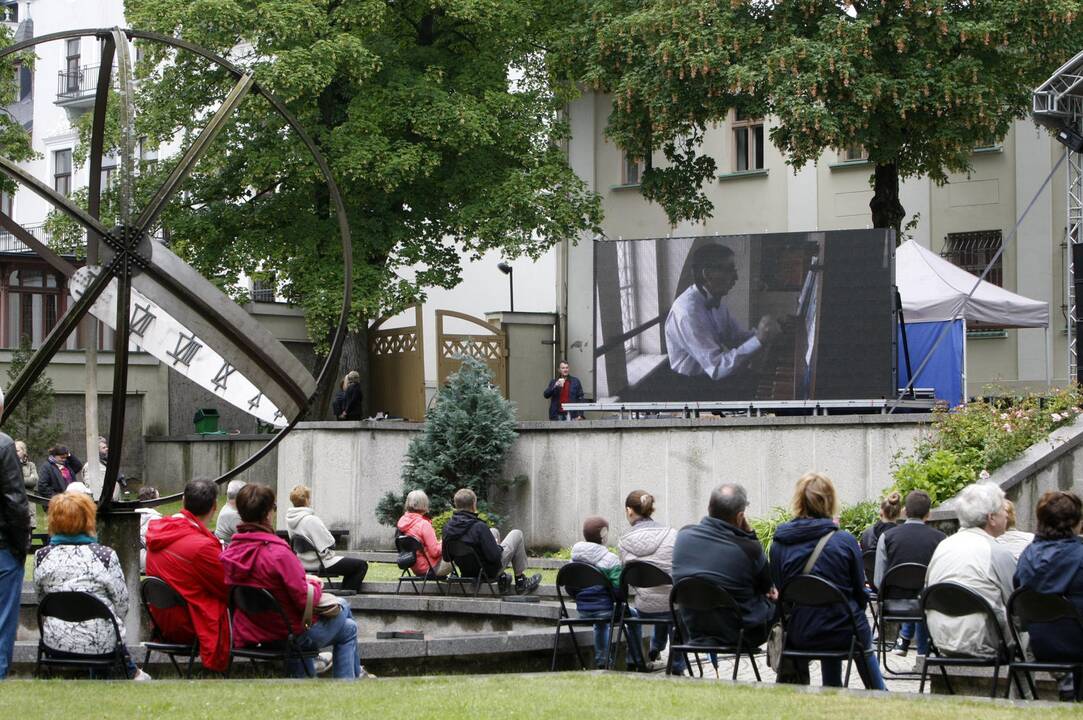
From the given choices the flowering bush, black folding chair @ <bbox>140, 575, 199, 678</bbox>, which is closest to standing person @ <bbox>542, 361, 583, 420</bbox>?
the flowering bush

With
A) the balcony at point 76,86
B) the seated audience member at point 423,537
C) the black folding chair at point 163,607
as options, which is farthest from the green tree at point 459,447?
the balcony at point 76,86

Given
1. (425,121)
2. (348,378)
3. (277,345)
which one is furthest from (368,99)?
(277,345)

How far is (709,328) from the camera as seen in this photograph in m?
24.0

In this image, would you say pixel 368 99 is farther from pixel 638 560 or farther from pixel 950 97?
pixel 638 560

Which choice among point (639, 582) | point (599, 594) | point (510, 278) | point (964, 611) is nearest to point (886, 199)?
point (510, 278)

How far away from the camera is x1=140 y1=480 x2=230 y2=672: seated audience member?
35.2 ft

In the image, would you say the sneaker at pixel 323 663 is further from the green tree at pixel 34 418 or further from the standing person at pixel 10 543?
the green tree at pixel 34 418

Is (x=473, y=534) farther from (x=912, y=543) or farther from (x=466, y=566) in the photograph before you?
(x=912, y=543)

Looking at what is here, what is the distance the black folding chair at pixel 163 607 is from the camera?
1080 centimetres

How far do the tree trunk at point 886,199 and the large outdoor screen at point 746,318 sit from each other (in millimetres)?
8860

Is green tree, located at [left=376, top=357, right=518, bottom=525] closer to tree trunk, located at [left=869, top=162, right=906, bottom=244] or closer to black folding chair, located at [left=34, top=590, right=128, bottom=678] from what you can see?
tree trunk, located at [left=869, top=162, right=906, bottom=244]

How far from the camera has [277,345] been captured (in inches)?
528

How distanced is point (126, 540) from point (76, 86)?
44.0 meters

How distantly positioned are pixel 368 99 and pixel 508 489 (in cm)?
1055
